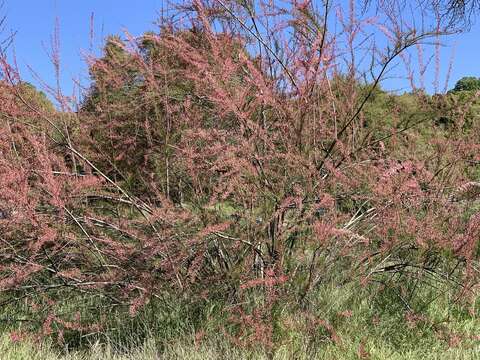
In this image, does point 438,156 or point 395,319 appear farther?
point 438,156

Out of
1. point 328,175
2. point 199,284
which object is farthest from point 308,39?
point 199,284

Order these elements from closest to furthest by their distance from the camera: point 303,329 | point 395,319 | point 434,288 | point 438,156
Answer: point 303,329 < point 395,319 < point 434,288 < point 438,156

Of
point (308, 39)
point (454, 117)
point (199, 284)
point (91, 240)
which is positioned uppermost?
point (308, 39)

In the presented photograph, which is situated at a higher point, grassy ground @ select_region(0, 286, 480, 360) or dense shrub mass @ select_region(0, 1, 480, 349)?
dense shrub mass @ select_region(0, 1, 480, 349)

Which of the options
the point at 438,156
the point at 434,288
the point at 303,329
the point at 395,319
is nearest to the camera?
the point at 303,329

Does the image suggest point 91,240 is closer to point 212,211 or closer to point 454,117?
point 212,211

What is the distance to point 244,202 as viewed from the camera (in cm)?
473

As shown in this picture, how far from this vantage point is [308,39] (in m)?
5.18

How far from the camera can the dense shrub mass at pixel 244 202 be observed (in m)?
4.75

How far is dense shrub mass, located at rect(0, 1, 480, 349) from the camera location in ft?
15.6

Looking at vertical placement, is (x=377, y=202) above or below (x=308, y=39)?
below

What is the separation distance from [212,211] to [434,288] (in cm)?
201

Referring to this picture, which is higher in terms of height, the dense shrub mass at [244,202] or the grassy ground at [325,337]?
the dense shrub mass at [244,202]

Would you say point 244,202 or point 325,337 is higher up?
point 244,202
